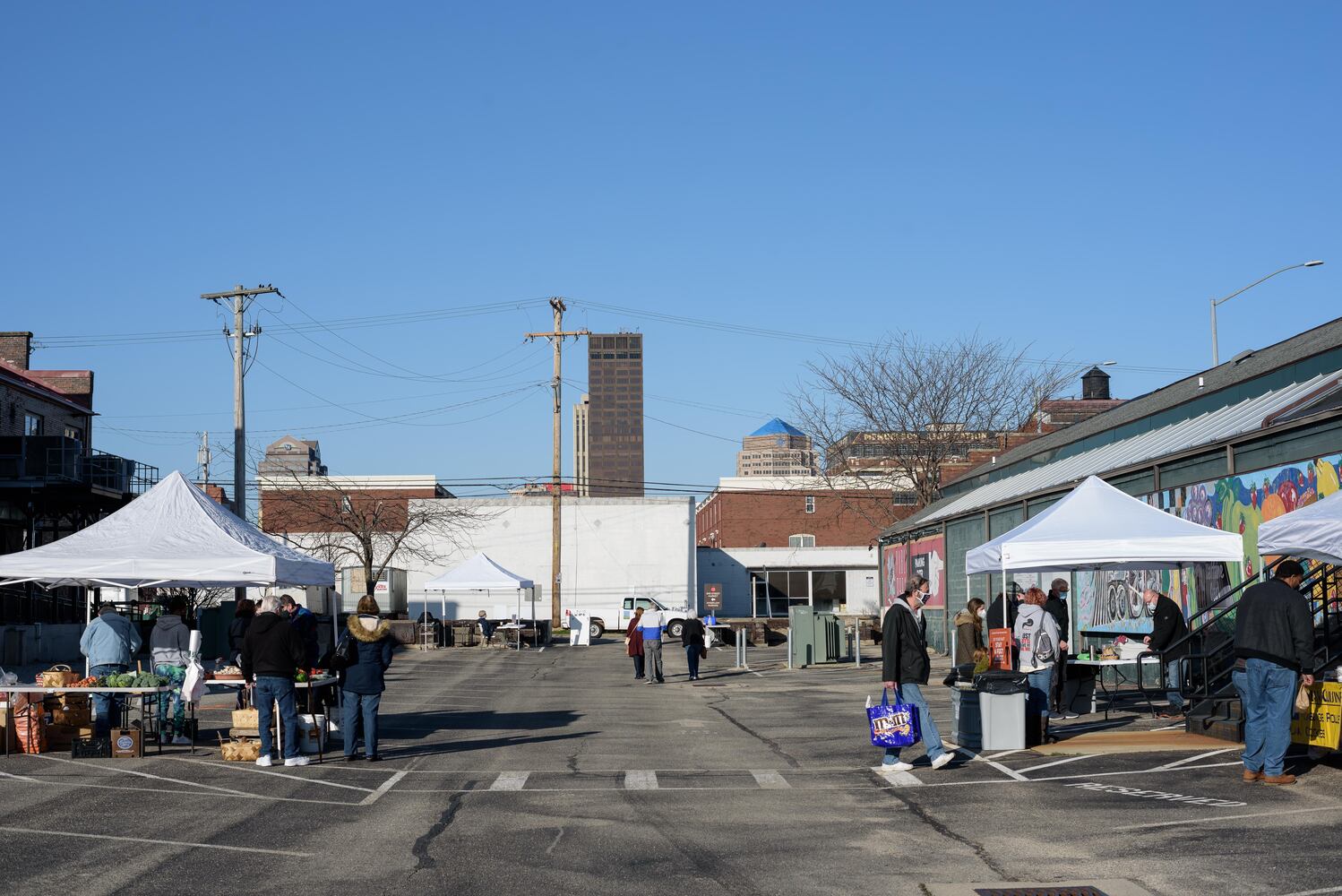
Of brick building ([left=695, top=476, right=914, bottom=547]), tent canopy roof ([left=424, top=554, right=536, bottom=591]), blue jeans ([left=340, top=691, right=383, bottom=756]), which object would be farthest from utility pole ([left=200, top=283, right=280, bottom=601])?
brick building ([left=695, top=476, right=914, bottom=547])

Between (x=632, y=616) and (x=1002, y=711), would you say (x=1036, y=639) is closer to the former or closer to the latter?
(x=1002, y=711)

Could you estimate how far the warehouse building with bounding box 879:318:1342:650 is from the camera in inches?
759

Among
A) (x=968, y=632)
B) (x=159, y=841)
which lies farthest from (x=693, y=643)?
(x=159, y=841)

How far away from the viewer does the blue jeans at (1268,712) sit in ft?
37.9

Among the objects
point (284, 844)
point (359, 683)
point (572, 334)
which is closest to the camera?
point (284, 844)

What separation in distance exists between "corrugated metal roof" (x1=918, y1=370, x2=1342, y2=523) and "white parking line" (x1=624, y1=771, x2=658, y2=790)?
1163 centimetres

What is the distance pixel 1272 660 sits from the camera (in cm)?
1160

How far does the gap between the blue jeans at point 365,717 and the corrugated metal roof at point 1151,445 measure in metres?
13.5

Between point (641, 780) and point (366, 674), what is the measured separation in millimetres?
3262

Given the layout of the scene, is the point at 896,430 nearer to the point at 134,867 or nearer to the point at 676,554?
the point at 676,554

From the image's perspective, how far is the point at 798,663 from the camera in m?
33.8

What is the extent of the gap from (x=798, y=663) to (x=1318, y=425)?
1727 centimetres

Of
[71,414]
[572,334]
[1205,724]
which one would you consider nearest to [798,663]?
[1205,724]

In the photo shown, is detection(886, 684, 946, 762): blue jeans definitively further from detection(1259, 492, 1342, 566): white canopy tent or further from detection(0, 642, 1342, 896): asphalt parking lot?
detection(1259, 492, 1342, 566): white canopy tent
